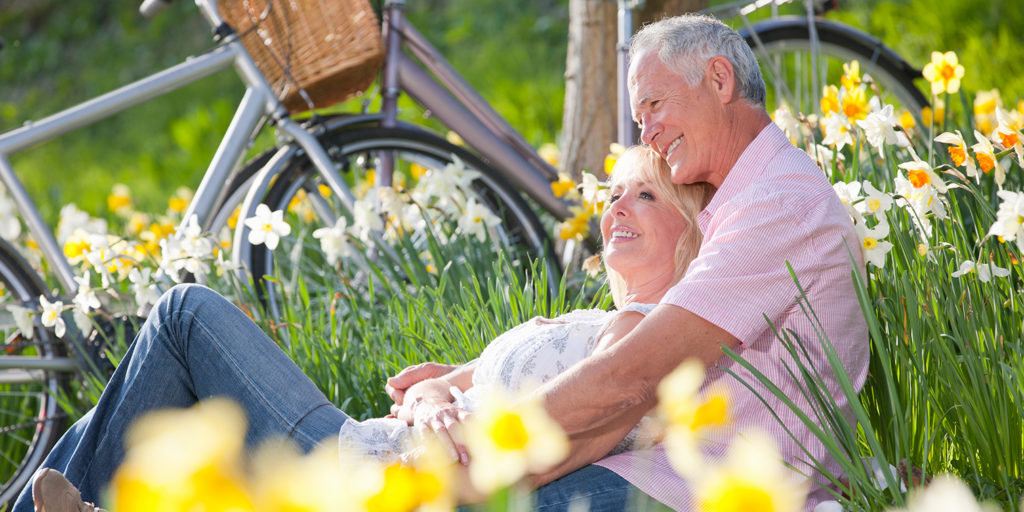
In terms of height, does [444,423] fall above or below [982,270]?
above

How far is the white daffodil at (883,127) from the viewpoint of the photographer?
196 centimetres

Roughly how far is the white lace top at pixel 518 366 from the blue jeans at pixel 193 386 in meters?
0.06

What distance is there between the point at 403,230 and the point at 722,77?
49.4 inches

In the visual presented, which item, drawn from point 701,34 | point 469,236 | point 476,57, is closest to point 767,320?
point 701,34

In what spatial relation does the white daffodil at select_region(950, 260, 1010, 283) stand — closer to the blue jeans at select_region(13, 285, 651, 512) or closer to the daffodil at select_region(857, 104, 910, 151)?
the daffodil at select_region(857, 104, 910, 151)

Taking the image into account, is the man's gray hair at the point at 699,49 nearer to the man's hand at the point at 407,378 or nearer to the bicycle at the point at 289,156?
the man's hand at the point at 407,378

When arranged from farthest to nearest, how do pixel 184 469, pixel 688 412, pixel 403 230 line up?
pixel 403 230 < pixel 688 412 < pixel 184 469

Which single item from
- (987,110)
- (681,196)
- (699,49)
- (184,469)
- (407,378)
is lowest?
(987,110)

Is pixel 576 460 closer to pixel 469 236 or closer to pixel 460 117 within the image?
pixel 469 236

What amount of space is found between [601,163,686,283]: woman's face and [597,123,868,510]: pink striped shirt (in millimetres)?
215

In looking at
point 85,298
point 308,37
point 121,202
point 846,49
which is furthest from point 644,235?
point 121,202

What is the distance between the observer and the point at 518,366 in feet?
5.74

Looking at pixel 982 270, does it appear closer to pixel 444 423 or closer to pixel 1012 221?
pixel 1012 221

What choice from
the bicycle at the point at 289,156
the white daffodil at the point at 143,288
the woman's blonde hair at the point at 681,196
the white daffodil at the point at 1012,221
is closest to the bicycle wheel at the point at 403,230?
the bicycle at the point at 289,156
